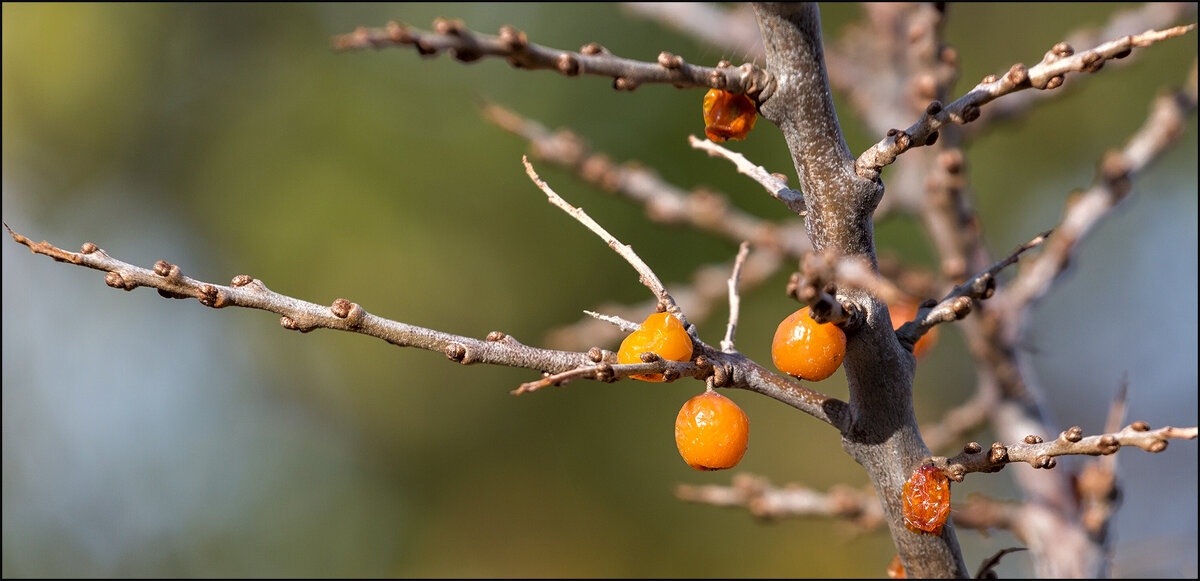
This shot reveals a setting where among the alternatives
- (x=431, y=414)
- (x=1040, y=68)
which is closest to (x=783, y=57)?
(x=1040, y=68)

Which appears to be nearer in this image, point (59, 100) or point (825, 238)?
point (825, 238)

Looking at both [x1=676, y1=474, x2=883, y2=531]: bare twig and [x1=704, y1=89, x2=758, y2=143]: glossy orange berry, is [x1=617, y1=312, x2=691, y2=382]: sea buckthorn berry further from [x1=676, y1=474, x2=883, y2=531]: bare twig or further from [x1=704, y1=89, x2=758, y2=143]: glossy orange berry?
[x1=676, y1=474, x2=883, y2=531]: bare twig

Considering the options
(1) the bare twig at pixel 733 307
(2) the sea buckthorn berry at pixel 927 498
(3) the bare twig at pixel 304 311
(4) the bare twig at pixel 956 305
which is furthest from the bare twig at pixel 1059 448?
(3) the bare twig at pixel 304 311

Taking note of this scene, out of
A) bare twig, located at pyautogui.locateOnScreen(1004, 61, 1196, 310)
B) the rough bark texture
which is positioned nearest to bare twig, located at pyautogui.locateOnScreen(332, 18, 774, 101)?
the rough bark texture

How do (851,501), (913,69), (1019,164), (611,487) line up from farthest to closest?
(1019,164) → (611,487) → (913,69) → (851,501)

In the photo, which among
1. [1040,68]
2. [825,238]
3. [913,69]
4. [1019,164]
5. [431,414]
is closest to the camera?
[1040,68]

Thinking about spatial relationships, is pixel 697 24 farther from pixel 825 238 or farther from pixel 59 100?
pixel 59 100

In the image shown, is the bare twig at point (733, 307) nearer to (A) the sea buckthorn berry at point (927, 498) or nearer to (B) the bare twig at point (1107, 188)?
(A) the sea buckthorn berry at point (927, 498)
